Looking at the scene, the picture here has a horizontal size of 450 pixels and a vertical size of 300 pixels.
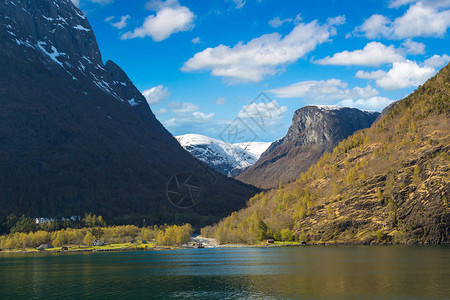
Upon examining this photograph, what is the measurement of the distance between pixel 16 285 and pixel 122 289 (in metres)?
31.0

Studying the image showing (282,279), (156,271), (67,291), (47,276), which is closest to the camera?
(67,291)

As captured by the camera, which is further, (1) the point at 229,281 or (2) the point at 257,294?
(1) the point at 229,281

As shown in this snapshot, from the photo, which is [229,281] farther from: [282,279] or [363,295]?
[363,295]

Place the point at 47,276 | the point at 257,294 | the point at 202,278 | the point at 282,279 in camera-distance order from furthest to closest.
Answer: the point at 47,276
the point at 202,278
the point at 282,279
the point at 257,294

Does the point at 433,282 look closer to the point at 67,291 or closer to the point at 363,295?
the point at 363,295

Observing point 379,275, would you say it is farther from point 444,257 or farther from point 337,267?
point 444,257

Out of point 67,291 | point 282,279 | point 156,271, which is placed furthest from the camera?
point 156,271

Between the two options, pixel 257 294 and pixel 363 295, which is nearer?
pixel 363 295

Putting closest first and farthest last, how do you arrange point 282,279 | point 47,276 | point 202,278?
1. point 282,279
2. point 202,278
3. point 47,276

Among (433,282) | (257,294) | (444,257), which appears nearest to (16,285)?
(257,294)

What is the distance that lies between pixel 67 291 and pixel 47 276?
113 ft

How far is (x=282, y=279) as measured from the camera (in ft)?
345

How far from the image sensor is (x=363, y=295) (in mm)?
79500

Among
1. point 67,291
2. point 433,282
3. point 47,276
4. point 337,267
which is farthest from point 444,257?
point 47,276
